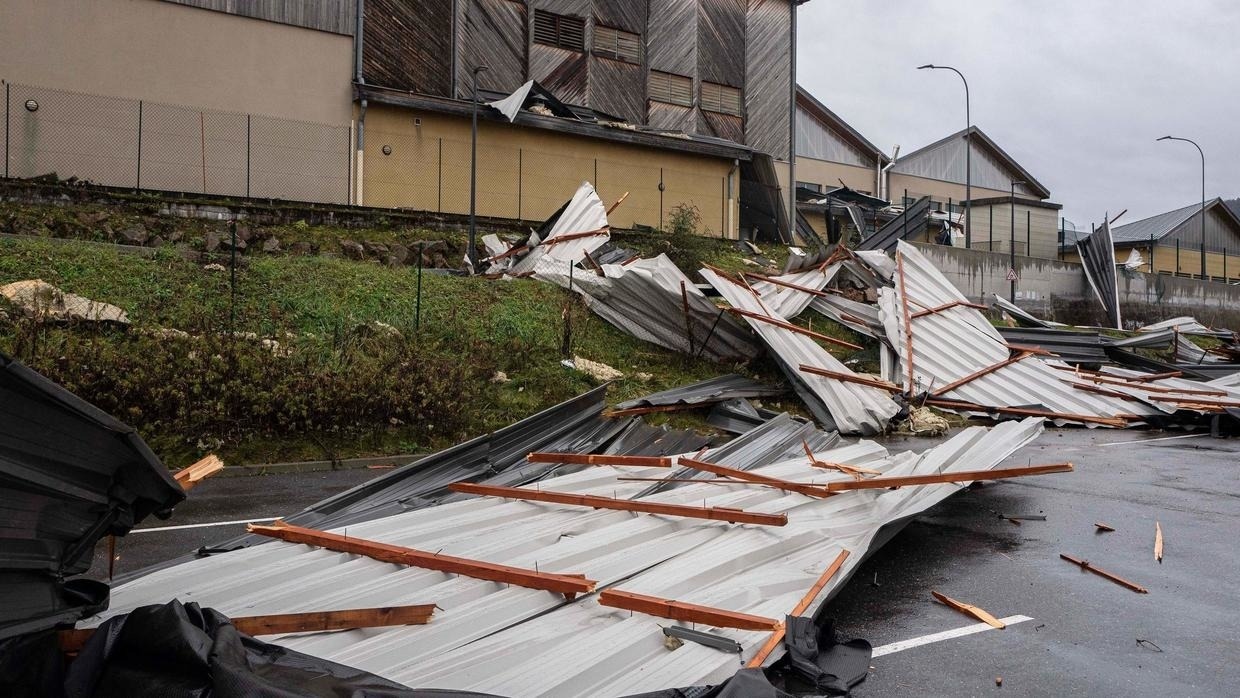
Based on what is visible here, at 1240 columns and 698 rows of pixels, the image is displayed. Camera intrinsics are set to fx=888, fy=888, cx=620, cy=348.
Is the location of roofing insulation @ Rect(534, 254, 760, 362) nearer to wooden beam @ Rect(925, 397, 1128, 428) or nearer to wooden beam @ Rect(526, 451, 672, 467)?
wooden beam @ Rect(925, 397, 1128, 428)

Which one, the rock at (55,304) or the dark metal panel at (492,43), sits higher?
the dark metal panel at (492,43)

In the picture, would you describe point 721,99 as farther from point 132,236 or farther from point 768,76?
point 132,236

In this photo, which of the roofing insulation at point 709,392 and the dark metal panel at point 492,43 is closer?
the roofing insulation at point 709,392

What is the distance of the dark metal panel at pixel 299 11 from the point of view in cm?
2330

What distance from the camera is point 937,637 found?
512cm

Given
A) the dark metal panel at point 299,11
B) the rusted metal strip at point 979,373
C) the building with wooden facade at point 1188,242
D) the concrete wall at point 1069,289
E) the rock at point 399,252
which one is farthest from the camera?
the building with wooden facade at point 1188,242

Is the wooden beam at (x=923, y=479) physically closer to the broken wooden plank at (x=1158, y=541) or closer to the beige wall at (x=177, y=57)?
the broken wooden plank at (x=1158, y=541)

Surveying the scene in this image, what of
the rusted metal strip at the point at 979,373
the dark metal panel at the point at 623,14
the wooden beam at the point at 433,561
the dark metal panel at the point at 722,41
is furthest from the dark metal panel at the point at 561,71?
the wooden beam at the point at 433,561

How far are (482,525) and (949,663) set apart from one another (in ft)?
10.6

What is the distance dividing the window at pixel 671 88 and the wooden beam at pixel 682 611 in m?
32.0

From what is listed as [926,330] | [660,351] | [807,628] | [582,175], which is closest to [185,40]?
[582,175]

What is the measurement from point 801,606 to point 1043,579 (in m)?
2.57

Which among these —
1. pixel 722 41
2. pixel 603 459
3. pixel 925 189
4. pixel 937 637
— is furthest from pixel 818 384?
pixel 925 189

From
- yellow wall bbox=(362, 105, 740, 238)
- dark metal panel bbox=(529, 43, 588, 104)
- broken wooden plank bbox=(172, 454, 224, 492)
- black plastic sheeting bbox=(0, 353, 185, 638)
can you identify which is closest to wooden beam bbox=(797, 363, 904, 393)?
broken wooden plank bbox=(172, 454, 224, 492)
